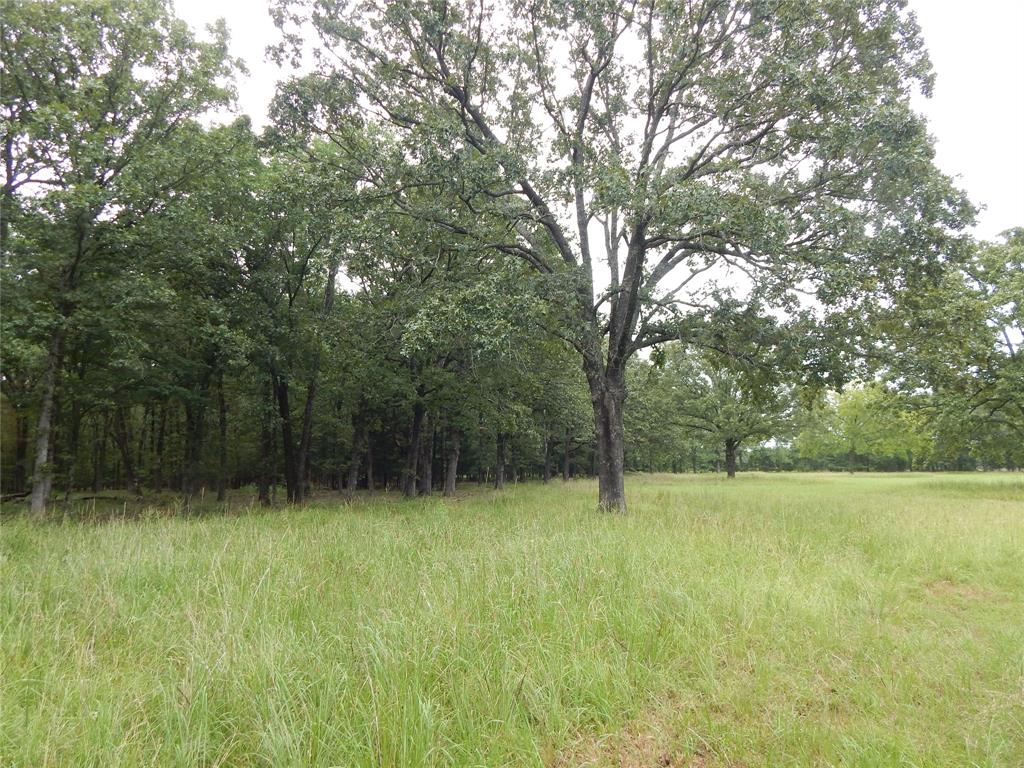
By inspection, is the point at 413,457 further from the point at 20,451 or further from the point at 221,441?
the point at 20,451

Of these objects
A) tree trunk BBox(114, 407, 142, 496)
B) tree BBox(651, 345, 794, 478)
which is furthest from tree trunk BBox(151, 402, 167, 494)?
tree BBox(651, 345, 794, 478)

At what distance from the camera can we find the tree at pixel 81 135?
38.4 feet

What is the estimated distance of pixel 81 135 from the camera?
11.9 m

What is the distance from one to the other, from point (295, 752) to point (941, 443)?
29.9 meters

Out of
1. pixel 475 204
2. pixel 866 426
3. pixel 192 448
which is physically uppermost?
pixel 475 204

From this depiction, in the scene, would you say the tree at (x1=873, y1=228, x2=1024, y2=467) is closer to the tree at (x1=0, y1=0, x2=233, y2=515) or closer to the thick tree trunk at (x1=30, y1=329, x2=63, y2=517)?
the tree at (x1=0, y1=0, x2=233, y2=515)

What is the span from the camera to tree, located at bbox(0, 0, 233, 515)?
1172 cm

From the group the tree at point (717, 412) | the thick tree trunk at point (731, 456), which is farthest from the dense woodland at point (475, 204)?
the thick tree trunk at point (731, 456)

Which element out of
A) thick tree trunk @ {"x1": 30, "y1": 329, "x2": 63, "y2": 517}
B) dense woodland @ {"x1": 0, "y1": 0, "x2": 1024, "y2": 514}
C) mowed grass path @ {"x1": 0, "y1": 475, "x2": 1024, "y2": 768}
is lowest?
mowed grass path @ {"x1": 0, "y1": 475, "x2": 1024, "y2": 768}

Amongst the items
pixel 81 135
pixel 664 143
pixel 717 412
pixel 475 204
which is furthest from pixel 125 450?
pixel 717 412

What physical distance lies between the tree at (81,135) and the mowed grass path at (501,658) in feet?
30.5

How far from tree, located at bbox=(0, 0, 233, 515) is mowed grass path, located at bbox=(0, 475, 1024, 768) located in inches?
366

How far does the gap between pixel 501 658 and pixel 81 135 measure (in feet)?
52.8

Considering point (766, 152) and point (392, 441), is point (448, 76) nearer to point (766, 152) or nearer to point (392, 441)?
point (766, 152)
